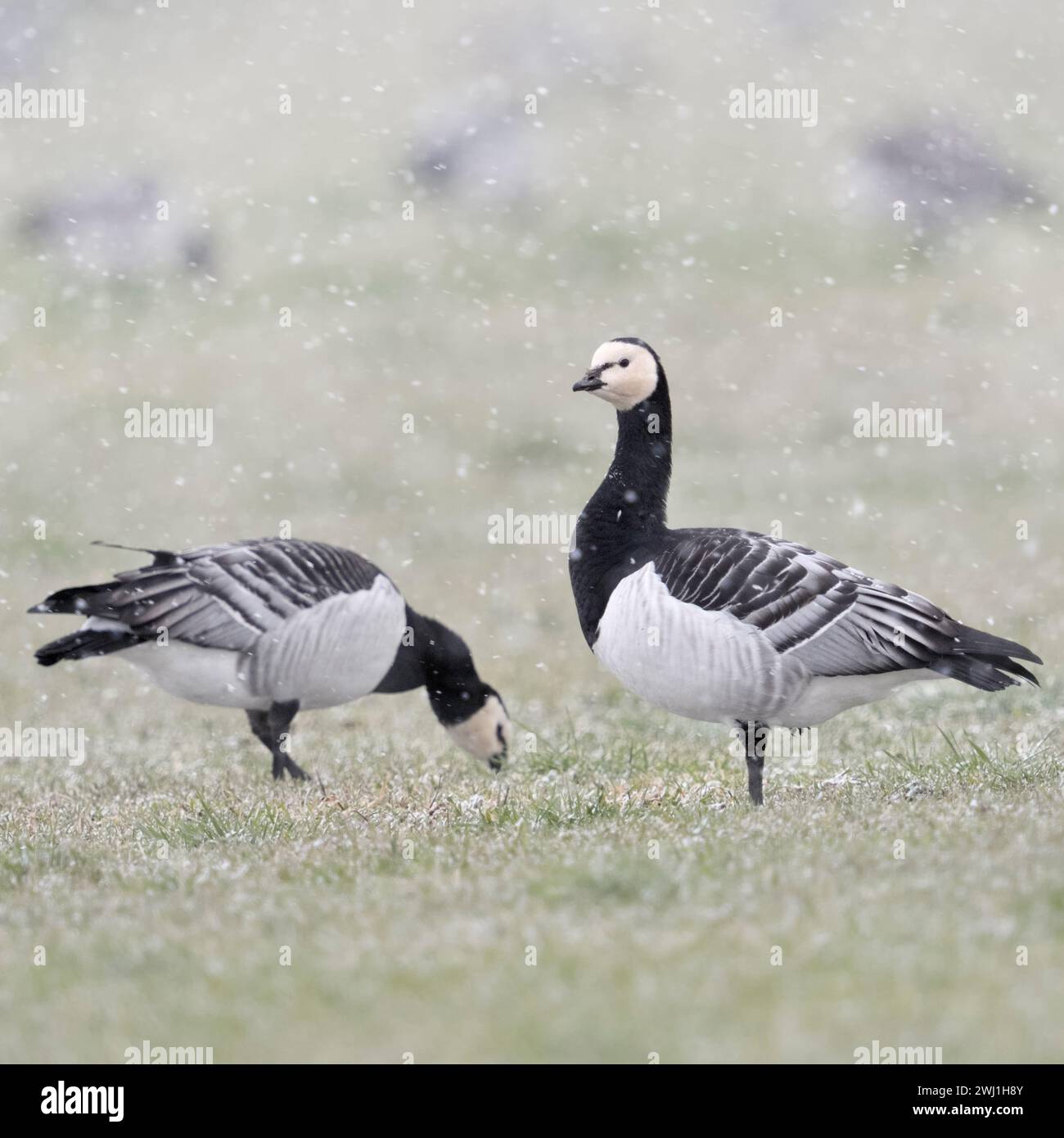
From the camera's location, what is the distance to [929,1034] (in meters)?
4.71

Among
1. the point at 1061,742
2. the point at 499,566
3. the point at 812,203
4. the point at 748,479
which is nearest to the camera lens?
the point at 1061,742

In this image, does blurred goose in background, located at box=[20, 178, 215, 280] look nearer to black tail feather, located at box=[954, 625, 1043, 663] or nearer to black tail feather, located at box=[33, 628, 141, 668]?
black tail feather, located at box=[33, 628, 141, 668]

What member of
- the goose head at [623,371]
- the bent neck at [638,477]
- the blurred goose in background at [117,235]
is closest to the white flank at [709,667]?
the bent neck at [638,477]

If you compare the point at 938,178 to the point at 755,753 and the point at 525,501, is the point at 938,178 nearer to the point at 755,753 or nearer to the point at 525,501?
the point at 525,501

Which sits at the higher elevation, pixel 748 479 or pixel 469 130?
pixel 469 130

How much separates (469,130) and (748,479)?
1987 centimetres

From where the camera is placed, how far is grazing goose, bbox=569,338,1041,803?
889cm

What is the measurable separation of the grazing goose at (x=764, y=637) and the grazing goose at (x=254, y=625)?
2634mm

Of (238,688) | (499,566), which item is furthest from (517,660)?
(238,688)

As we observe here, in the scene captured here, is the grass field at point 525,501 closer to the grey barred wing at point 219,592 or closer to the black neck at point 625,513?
the grey barred wing at point 219,592

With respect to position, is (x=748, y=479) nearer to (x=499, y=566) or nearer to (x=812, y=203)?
(x=499, y=566)

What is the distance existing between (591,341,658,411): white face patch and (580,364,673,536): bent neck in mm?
145

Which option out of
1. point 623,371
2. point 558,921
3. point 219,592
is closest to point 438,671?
point 219,592

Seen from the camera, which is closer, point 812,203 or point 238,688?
point 238,688
